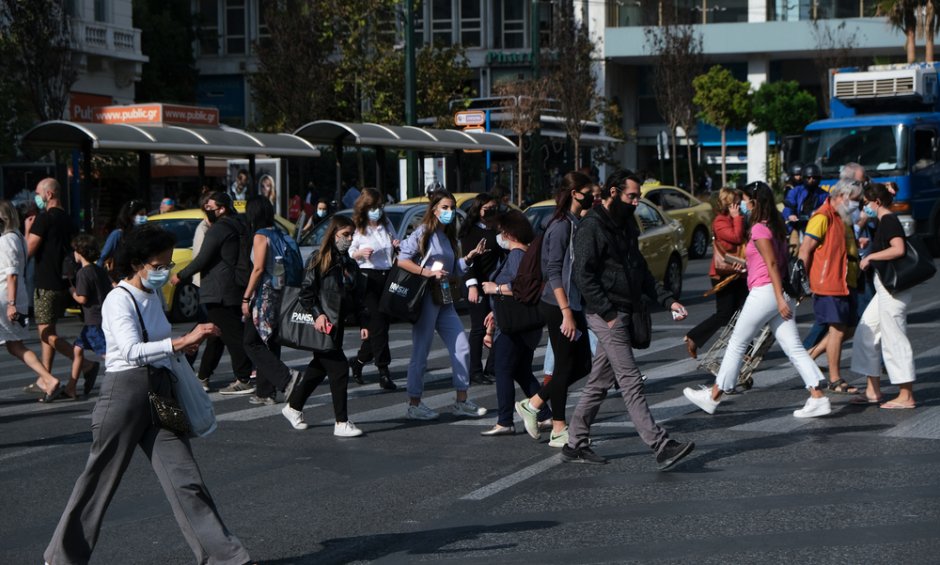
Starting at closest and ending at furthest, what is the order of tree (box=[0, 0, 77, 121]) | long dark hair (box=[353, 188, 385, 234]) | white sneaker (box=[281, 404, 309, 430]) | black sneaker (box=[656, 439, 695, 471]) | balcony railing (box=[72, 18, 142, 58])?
black sneaker (box=[656, 439, 695, 471]), white sneaker (box=[281, 404, 309, 430]), long dark hair (box=[353, 188, 385, 234]), tree (box=[0, 0, 77, 121]), balcony railing (box=[72, 18, 142, 58])

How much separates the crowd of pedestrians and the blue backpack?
2 centimetres

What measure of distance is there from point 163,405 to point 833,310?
6.43 meters

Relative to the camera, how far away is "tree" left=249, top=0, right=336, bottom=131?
38406 mm

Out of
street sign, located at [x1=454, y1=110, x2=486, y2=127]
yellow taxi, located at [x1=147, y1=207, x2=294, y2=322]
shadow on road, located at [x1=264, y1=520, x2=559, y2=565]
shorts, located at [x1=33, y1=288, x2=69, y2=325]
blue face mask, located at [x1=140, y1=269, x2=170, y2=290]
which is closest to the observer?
blue face mask, located at [x1=140, y1=269, x2=170, y2=290]

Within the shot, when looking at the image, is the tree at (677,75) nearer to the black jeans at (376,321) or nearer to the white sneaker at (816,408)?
the black jeans at (376,321)

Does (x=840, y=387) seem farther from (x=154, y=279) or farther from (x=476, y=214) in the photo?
(x=154, y=279)

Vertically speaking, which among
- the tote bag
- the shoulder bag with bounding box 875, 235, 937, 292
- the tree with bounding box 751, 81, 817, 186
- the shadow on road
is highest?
the tree with bounding box 751, 81, 817, 186

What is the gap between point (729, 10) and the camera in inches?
2311

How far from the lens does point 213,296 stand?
1170 centimetres

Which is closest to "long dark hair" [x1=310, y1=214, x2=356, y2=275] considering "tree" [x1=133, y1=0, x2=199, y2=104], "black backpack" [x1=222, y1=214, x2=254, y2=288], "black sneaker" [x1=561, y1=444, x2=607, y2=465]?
"black backpack" [x1=222, y1=214, x2=254, y2=288]

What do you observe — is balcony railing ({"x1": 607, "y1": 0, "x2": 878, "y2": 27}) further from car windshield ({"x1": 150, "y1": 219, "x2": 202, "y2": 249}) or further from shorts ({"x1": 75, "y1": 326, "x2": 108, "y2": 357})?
shorts ({"x1": 75, "y1": 326, "x2": 108, "y2": 357})

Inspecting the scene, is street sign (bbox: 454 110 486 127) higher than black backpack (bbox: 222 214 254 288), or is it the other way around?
street sign (bbox: 454 110 486 127)

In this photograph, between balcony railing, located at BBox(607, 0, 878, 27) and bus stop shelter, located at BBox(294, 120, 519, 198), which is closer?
bus stop shelter, located at BBox(294, 120, 519, 198)

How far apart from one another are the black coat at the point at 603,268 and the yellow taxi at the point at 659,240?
36.7 feet
